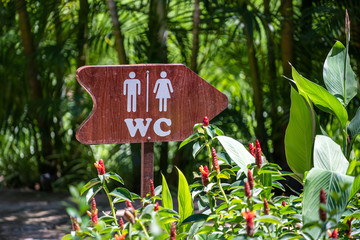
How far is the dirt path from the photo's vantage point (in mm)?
2889

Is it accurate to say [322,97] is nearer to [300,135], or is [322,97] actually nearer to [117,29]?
[300,135]

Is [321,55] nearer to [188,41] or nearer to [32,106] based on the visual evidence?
[188,41]

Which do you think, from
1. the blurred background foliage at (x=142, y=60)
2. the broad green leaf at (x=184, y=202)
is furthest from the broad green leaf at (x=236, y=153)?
the blurred background foliage at (x=142, y=60)

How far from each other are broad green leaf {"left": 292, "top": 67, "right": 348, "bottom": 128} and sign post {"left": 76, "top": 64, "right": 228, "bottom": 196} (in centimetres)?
39

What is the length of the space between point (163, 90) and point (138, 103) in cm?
10

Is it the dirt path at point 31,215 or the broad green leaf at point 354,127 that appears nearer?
the broad green leaf at point 354,127

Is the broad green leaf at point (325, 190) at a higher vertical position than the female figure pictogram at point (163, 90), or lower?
lower

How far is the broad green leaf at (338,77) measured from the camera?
6.13 ft

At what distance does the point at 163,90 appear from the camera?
6.42 ft

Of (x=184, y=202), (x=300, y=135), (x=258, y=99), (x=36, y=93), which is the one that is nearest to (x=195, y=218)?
(x=184, y=202)

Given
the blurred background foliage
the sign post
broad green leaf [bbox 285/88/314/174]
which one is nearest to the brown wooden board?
the sign post

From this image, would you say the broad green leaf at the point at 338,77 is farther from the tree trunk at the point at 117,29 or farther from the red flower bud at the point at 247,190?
the tree trunk at the point at 117,29

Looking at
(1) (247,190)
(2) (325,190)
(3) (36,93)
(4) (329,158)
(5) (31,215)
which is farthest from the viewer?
(3) (36,93)

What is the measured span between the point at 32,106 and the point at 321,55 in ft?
6.26
